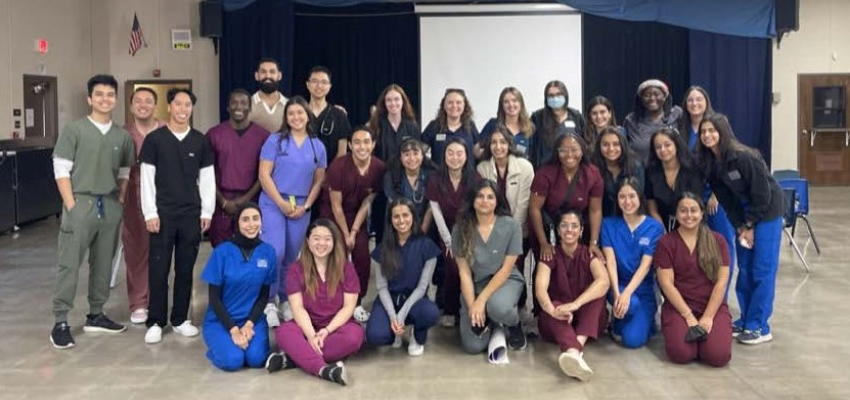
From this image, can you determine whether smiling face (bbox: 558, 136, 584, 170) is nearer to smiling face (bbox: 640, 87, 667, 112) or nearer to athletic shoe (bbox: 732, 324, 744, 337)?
smiling face (bbox: 640, 87, 667, 112)

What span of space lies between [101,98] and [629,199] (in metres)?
2.82

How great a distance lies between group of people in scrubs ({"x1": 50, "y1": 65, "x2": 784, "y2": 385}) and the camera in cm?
382

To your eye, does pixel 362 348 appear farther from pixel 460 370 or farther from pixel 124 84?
pixel 124 84

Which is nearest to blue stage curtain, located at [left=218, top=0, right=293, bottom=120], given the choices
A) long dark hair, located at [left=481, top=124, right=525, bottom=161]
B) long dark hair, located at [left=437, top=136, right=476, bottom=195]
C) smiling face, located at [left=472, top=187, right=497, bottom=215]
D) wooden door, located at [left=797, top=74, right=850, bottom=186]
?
long dark hair, located at [left=481, top=124, right=525, bottom=161]

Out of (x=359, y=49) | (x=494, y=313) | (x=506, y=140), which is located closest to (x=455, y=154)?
(x=506, y=140)

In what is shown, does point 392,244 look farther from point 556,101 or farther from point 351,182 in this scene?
point 556,101

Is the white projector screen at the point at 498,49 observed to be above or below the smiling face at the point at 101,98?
above

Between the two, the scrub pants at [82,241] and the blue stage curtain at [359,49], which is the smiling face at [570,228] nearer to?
the scrub pants at [82,241]

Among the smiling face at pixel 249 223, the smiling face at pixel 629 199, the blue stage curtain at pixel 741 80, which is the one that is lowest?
the smiling face at pixel 249 223

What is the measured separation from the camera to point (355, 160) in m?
4.43

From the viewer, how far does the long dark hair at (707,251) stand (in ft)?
12.7

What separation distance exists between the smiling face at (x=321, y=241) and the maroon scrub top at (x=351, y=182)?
0.74 meters

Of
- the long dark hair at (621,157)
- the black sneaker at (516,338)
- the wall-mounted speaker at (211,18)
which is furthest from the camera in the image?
the wall-mounted speaker at (211,18)

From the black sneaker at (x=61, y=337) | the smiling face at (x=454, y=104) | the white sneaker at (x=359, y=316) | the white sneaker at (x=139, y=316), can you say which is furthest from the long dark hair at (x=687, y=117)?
the black sneaker at (x=61, y=337)
